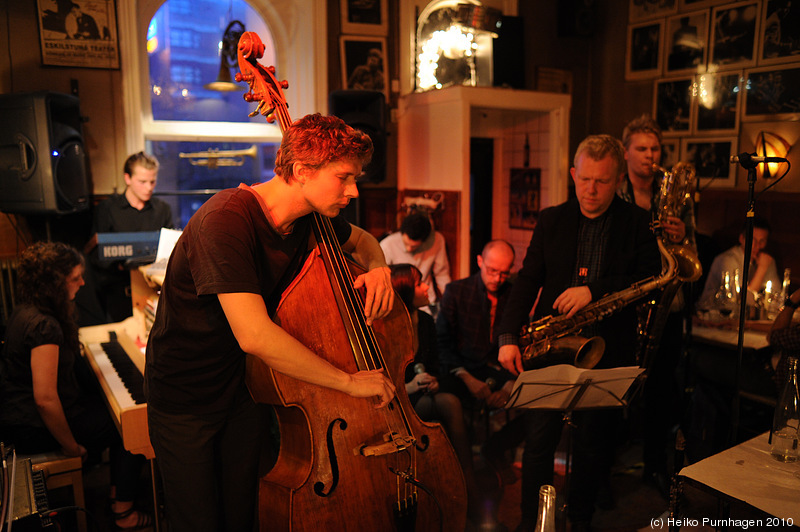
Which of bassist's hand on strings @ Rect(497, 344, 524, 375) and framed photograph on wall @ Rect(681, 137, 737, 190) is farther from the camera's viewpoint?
framed photograph on wall @ Rect(681, 137, 737, 190)

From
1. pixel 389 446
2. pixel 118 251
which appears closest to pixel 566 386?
pixel 389 446

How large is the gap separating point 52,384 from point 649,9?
18.6 feet

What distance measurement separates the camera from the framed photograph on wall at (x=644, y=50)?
18.3 feet

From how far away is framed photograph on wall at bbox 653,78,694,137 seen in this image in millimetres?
5379

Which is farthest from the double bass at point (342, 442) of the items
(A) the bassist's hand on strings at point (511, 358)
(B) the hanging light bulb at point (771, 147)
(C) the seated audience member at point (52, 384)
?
(B) the hanging light bulb at point (771, 147)

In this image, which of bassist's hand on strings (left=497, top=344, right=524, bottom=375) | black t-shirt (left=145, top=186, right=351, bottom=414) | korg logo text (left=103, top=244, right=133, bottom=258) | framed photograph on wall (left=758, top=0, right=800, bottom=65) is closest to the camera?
black t-shirt (left=145, top=186, right=351, bottom=414)

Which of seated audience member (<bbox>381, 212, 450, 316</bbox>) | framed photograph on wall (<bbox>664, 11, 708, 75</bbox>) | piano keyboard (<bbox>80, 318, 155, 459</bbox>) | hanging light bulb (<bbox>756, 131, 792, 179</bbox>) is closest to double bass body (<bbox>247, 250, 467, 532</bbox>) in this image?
piano keyboard (<bbox>80, 318, 155, 459</bbox>)

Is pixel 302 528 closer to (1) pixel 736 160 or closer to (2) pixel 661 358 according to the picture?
(1) pixel 736 160

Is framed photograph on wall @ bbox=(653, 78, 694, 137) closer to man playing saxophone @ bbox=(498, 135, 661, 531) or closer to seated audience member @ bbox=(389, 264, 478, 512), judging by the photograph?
man playing saxophone @ bbox=(498, 135, 661, 531)

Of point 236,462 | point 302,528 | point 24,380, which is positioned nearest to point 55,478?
point 24,380

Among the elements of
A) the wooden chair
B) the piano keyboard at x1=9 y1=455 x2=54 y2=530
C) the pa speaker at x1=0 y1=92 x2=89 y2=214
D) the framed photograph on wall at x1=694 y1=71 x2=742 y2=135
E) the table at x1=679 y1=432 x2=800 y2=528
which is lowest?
the wooden chair

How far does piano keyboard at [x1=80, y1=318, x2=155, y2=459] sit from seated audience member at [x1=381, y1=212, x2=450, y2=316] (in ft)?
5.81

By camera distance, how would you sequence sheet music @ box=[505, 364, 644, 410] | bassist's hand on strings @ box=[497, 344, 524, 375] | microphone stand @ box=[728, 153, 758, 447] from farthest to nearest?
bassist's hand on strings @ box=[497, 344, 524, 375]
microphone stand @ box=[728, 153, 758, 447]
sheet music @ box=[505, 364, 644, 410]

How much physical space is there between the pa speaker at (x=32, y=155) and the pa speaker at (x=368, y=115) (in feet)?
5.76
